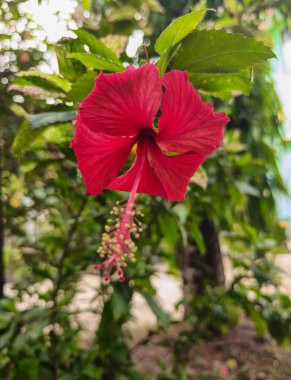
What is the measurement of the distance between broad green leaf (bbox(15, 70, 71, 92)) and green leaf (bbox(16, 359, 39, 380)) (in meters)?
0.78

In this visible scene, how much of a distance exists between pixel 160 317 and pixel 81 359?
423 millimetres

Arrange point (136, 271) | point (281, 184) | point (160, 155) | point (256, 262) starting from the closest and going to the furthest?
point (160, 155), point (136, 271), point (256, 262), point (281, 184)

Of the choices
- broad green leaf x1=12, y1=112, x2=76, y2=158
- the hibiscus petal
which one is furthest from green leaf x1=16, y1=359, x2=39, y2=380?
the hibiscus petal

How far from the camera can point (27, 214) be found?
1969mm

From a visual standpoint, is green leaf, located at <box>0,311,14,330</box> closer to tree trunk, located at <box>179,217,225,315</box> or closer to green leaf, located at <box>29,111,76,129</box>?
green leaf, located at <box>29,111,76,129</box>

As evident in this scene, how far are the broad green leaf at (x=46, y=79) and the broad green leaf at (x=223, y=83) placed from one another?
0.28 meters

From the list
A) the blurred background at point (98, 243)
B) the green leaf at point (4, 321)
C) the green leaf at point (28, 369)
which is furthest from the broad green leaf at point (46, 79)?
the green leaf at point (4, 321)

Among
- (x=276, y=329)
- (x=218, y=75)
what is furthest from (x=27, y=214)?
(x=218, y=75)

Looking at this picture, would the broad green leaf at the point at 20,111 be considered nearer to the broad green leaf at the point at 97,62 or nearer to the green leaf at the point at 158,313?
the broad green leaf at the point at 97,62

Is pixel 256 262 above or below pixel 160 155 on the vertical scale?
below

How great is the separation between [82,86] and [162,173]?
8.1 inches

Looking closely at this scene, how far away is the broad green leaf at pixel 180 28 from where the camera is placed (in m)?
0.57

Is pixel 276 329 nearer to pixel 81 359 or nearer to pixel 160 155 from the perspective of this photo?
pixel 81 359

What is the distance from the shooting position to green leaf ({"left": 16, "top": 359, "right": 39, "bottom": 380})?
42.1 inches
